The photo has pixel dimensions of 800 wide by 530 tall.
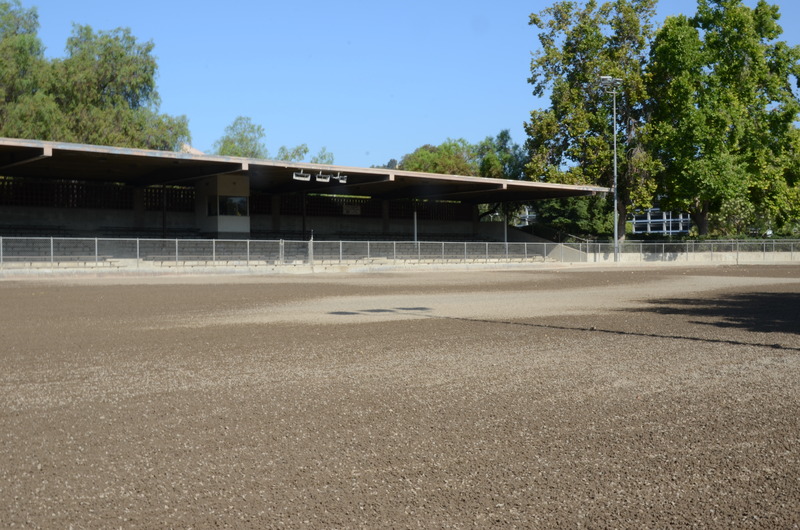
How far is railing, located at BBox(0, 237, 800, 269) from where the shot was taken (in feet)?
107

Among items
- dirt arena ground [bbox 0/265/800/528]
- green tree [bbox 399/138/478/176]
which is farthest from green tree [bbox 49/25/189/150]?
dirt arena ground [bbox 0/265/800/528]

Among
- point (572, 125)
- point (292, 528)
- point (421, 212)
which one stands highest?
point (572, 125)

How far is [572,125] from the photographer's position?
60281mm

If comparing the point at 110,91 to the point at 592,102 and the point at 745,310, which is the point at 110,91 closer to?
the point at 592,102

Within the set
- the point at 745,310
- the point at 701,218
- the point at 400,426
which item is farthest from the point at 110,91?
the point at 400,426

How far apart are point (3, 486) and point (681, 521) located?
386 centimetres

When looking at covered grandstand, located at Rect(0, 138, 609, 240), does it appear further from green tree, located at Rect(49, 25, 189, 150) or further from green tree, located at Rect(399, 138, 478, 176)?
green tree, located at Rect(399, 138, 478, 176)

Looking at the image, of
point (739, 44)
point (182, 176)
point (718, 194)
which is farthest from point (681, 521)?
point (739, 44)

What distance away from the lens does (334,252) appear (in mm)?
41375

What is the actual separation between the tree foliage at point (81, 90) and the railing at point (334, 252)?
27867 millimetres

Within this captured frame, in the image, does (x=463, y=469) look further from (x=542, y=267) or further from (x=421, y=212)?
(x=421, y=212)

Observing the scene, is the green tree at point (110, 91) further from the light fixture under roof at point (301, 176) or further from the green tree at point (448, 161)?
the green tree at point (448, 161)

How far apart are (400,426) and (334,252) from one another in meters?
35.5

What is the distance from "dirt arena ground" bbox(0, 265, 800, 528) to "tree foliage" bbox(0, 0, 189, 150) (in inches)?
1951
